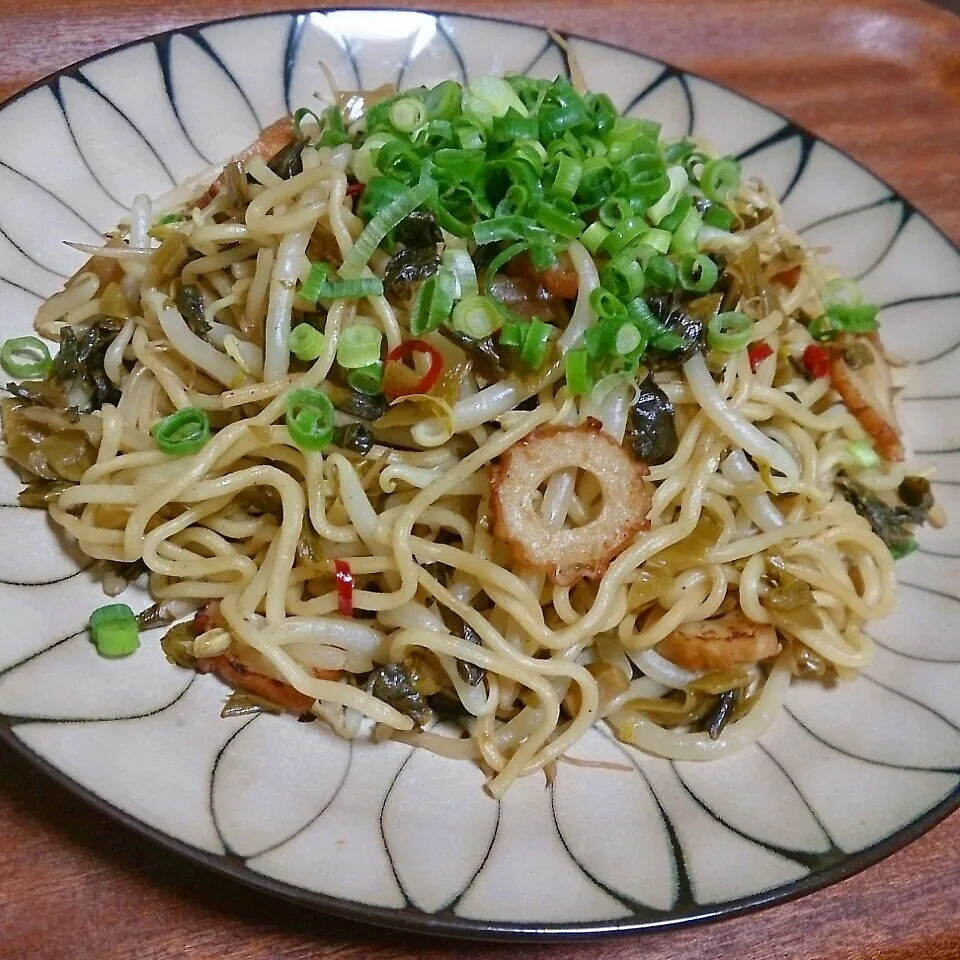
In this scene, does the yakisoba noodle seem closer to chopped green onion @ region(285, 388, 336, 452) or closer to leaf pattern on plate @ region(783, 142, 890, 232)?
chopped green onion @ region(285, 388, 336, 452)

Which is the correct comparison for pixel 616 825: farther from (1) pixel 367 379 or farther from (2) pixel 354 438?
(1) pixel 367 379

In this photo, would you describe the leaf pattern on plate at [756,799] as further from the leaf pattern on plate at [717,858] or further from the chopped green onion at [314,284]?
the chopped green onion at [314,284]

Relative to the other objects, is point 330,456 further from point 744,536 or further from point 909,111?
point 909,111

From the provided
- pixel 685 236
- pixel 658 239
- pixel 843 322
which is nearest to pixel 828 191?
pixel 843 322

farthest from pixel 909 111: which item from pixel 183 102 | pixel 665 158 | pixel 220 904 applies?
pixel 220 904

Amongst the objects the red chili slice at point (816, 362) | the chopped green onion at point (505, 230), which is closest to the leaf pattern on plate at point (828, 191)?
the red chili slice at point (816, 362)

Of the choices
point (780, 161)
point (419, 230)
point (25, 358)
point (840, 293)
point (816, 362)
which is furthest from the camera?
point (780, 161)
